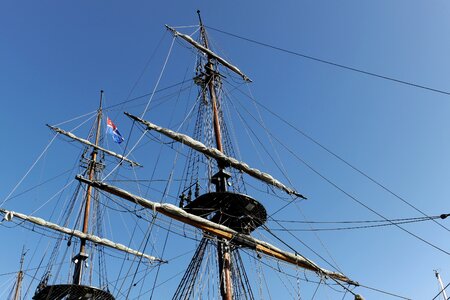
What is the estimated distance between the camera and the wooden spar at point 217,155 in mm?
18391

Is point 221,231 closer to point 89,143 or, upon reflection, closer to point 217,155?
point 217,155

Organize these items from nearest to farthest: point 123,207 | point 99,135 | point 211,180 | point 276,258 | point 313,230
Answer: point 123,207 → point 313,230 → point 276,258 → point 211,180 → point 99,135

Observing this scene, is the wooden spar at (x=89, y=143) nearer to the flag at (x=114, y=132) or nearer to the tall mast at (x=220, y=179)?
the flag at (x=114, y=132)

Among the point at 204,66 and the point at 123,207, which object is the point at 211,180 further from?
the point at 204,66

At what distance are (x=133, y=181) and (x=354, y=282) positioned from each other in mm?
9646

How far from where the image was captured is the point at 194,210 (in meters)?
18.5

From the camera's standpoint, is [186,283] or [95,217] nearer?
[186,283]

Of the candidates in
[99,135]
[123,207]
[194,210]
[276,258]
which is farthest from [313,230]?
[99,135]

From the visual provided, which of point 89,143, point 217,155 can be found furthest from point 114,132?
point 217,155

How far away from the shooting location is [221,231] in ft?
56.4

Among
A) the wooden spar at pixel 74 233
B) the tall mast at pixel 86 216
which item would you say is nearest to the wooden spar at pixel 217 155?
the wooden spar at pixel 74 233

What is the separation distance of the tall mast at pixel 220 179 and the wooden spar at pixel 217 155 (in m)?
0.53

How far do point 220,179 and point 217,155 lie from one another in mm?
1008

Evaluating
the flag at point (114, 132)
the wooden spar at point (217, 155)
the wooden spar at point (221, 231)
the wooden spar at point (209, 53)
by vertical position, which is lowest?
the wooden spar at point (221, 231)
